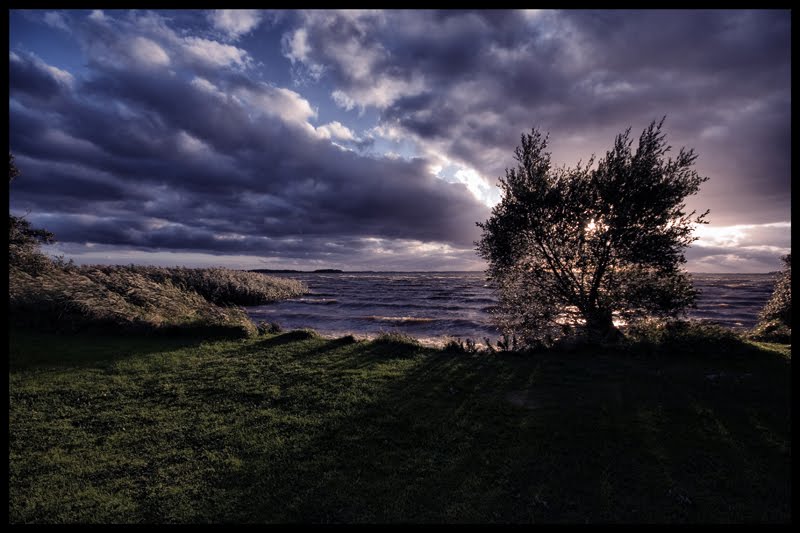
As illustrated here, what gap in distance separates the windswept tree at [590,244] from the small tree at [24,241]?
104 ft

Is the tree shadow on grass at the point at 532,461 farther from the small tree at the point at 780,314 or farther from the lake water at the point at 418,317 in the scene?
the lake water at the point at 418,317

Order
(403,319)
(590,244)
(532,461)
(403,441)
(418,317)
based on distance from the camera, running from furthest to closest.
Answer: (418,317), (403,319), (590,244), (403,441), (532,461)

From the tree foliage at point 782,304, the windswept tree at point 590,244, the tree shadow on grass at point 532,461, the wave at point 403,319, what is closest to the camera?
the tree shadow on grass at point 532,461

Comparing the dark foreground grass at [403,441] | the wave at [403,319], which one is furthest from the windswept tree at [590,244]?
the wave at [403,319]

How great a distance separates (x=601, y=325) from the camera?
50.1 ft

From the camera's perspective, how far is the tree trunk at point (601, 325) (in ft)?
48.9

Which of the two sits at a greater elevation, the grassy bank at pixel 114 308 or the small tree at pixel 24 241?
the small tree at pixel 24 241

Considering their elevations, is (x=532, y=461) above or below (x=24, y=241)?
below

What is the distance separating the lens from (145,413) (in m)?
8.00

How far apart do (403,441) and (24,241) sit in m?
32.9

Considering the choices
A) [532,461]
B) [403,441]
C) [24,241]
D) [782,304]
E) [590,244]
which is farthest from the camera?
[24,241]

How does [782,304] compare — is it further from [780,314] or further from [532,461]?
[532,461]

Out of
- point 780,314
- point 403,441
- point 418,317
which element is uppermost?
point 780,314

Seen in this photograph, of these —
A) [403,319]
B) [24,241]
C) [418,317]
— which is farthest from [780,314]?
[24,241]
